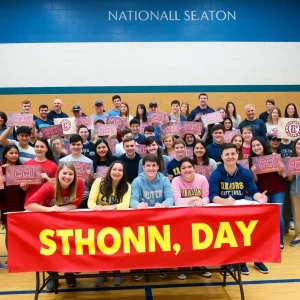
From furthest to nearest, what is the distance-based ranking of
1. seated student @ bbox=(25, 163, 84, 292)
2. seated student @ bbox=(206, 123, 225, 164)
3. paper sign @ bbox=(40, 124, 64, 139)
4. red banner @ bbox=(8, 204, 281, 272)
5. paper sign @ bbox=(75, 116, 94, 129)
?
paper sign @ bbox=(75, 116, 94, 129), paper sign @ bbox=(40, 124, 64, 139), seated student @ bbox=(206, 123, 225, 164), seated student @ bbox=(25, 163, 84, 292), red banner @ bbox=(8, 204, 281, 272)

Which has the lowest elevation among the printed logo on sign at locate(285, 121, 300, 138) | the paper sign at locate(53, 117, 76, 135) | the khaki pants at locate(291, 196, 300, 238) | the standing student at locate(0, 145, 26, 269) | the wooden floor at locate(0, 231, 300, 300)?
the wooden floor at locate(0, 231, 300, 300)

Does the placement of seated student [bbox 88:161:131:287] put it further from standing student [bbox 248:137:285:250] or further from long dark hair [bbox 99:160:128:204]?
standing student [bbox 248:137:285:250]

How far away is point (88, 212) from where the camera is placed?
3414 millimetres

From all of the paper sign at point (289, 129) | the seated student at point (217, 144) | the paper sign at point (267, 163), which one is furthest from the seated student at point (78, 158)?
the paper sign at point (289, 129)

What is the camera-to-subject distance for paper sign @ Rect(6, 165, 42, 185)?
173 inches

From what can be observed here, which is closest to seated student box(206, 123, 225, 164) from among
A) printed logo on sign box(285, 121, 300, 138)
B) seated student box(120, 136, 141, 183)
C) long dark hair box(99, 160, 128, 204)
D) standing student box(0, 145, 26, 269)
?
printed logo on sign box(285, 121, 300, 138)

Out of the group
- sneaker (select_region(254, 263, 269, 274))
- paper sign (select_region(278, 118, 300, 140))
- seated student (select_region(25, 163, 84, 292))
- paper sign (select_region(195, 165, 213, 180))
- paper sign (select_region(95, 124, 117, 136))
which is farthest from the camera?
paper sign (select_region(95, 124, 117, 136))

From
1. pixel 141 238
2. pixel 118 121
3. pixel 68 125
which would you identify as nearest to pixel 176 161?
pixel 141 238

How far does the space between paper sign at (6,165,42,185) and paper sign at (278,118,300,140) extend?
12.8 feet

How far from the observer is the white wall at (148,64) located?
9.76 metres

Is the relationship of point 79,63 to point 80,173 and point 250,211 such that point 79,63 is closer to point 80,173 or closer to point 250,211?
point 80,173

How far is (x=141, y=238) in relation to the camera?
3.41m

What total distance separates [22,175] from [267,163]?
11.0ft

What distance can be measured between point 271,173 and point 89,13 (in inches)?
282
